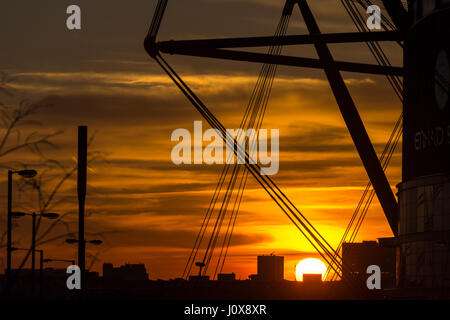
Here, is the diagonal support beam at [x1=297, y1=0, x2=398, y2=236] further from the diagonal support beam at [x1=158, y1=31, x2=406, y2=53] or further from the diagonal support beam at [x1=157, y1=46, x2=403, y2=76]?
the diagonal support beam at [x1=158, y1=31, x2=406, y2=53]

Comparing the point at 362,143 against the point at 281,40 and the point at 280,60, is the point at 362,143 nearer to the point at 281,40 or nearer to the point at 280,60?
the point at 280,60

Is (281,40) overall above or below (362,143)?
above

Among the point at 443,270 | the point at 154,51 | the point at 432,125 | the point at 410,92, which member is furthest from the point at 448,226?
the point at 154,51

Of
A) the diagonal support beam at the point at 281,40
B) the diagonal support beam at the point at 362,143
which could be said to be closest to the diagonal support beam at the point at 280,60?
the diagonal support beam at the point at 281,40

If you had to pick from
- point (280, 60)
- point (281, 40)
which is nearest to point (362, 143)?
point (280, 60)

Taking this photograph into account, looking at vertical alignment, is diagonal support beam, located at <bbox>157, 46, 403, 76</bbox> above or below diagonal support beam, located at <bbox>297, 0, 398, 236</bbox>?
above

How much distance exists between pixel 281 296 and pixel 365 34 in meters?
66.0

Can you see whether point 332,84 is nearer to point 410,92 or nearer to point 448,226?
point 410,92

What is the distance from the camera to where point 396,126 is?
51219 millimetres

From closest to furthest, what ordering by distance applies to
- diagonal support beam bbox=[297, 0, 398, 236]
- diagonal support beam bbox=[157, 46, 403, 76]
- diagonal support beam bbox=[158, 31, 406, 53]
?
diagonal support beam bbox=[158, 31, 406, 53], diagonal support beam bbox=[157, 46, 403, 76], diagonal support beam bbox=[297, 0, 398, 236]

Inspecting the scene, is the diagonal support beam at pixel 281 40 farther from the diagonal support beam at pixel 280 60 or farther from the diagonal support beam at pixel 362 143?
the diagonal support beam at pixel 362 143

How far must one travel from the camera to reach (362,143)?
53.4m

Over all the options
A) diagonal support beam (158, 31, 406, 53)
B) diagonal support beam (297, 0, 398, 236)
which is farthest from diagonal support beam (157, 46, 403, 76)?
diagonal support beam (297, 0, 398, 236)

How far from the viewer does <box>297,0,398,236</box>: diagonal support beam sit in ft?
175
